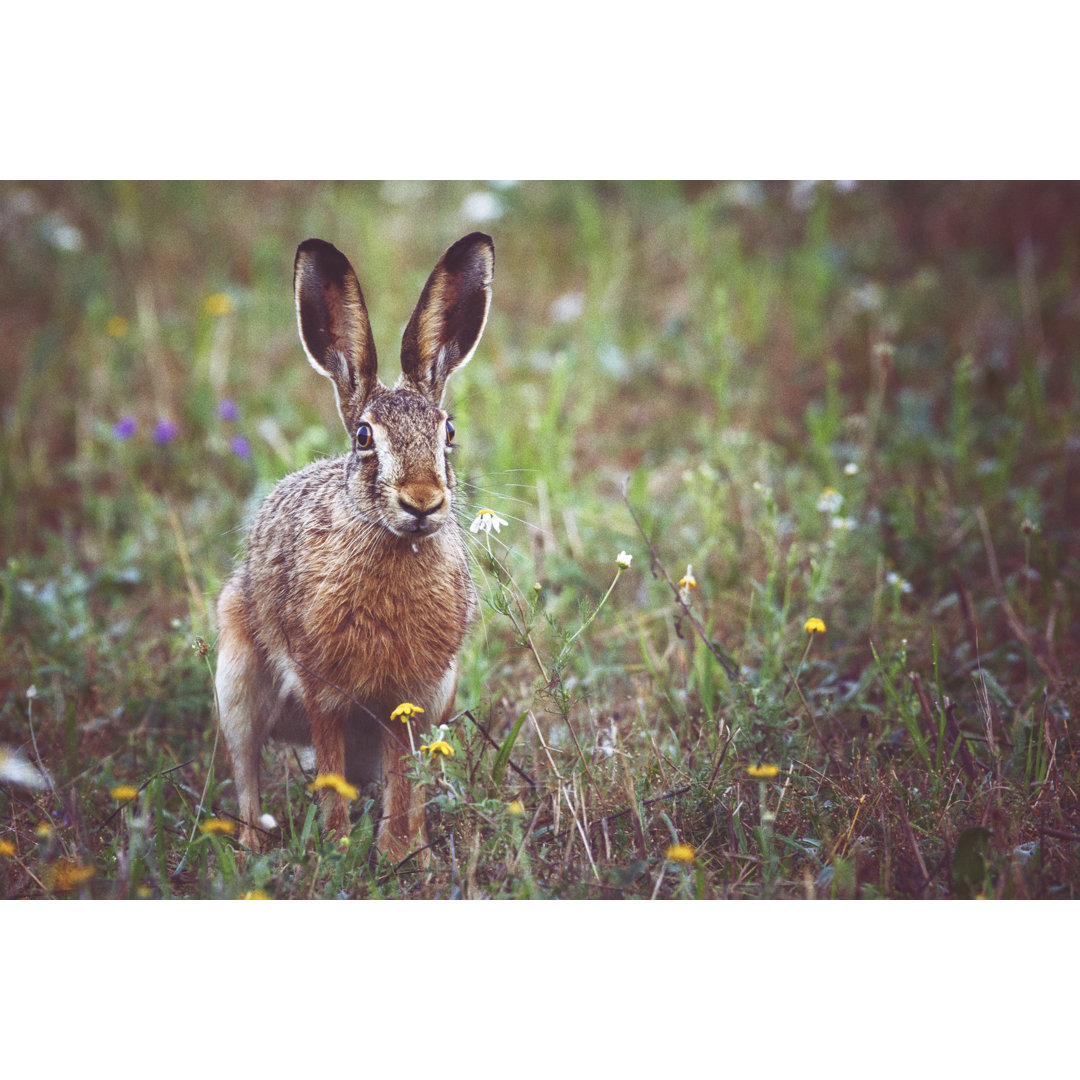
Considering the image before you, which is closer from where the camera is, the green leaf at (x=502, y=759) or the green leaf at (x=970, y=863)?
the green leaf at (x=970, y=863)

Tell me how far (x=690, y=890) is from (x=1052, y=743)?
131 cm

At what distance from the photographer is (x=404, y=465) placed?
3184 mm

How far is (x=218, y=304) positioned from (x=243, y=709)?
11.6 feet

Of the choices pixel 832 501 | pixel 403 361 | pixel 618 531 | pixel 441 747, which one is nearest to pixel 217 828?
pixel 441 747

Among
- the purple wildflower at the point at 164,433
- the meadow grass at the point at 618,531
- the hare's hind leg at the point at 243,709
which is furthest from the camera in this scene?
the purple wildflower at the point at 164,433

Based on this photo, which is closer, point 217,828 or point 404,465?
point 404,465

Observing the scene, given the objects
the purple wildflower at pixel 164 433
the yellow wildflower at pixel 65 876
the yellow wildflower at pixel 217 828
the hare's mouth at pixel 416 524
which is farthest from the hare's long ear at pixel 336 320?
the purple wildflower at pixel 164 433

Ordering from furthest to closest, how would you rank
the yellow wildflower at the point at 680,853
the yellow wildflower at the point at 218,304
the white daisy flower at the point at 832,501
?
the yellow wildflower at the point at 218,304
the white daisy flower at the point at 832,501
the yellow wildflower at the point at 680,853

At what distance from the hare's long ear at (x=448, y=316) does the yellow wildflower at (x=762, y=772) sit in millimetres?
1468

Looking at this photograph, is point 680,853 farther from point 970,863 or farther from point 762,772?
point 970,863

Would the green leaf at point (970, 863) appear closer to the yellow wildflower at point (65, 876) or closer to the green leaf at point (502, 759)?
the green leaf at point (502, 759)

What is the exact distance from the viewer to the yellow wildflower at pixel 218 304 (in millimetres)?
6525

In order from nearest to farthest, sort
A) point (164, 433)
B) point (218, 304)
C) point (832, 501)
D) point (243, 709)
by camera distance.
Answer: point (243, 709) → point (832, 501) → point (164, 433) → point (218, 304)
